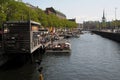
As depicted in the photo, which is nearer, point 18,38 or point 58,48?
point 18,38

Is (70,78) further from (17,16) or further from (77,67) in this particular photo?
(17,16)

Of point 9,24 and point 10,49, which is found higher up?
point 9,24

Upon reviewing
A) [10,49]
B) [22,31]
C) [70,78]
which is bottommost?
[70,78]

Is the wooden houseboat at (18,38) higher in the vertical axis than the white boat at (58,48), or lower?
higher

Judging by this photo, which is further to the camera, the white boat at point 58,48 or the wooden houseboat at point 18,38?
the white boat at point 58,48

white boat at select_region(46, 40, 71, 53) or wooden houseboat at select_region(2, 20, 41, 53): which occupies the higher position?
wooden houseboat at select_region(2, 20, 41, 53)

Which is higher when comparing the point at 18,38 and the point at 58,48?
the point at 18,38

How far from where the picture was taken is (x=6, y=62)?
4216 centimetres

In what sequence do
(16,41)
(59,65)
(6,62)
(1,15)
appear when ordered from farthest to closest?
1. (1,15)
2. (59,65)
3. (6,62)
4. (16,41)

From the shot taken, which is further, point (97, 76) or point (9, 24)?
point (9, 24)

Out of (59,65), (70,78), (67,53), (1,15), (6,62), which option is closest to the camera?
(70,78)

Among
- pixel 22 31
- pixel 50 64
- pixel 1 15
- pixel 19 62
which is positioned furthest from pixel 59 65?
pixel 1 15

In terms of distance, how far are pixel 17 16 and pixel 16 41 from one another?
76.0ft

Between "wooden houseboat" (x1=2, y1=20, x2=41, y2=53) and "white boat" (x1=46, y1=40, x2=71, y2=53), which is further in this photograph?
"white boat" (x1=46, y1=40, x2=71, y2=53)
